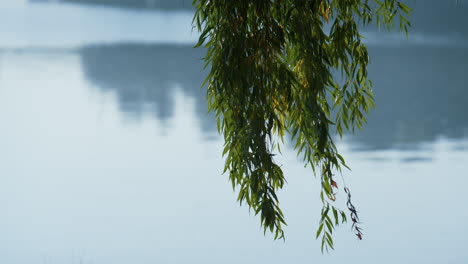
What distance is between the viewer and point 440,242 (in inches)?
247

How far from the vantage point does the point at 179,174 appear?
26.0ft

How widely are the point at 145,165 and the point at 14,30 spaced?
1383 cm

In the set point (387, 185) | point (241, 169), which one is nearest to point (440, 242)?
point (387, 185)

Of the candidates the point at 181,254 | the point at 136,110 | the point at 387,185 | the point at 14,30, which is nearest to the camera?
the point at 181,254

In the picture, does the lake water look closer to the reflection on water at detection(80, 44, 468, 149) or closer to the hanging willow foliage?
the reflection on water at detection(80, 44, 468, 149)

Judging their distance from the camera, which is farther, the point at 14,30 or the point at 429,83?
the point at 14,30

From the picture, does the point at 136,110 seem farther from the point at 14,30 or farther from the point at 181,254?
the point at 14,30

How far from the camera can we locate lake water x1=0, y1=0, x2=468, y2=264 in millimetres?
6270

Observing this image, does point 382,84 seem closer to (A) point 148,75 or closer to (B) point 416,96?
(B) point 416,96

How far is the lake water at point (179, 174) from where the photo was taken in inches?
247

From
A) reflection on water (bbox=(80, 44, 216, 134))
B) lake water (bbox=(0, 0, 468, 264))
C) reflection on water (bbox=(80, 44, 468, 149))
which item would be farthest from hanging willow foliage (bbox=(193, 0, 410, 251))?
reflection on water (bbox=(80, 44, 216, 134))

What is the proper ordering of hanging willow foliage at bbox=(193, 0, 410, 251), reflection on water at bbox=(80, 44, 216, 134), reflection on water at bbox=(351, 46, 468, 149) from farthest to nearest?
reflection on water at bbox=(80, 44, 216, 134) < reflection on water at bbox=(351, 46, 468, 149) < hanging willow foliage at bbox=(193, 0, 410, 251)

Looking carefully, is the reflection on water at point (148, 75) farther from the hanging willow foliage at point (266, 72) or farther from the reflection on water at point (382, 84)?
the hanging willow foliage at point (266, 72)

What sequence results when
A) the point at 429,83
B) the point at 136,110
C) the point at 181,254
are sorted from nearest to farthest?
the point at 181,254
the point at 136,110
the point at 429,83
